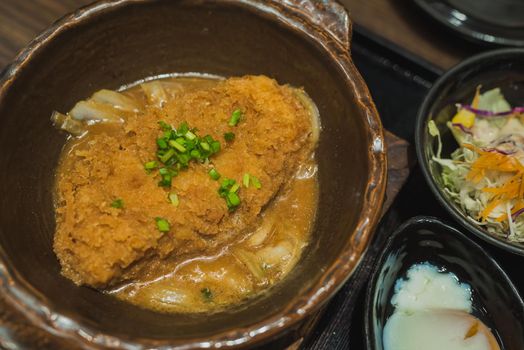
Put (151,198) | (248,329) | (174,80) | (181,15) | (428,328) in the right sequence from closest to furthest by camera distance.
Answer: (248,329), (151,198), (428,328), (181,15), (174,80)

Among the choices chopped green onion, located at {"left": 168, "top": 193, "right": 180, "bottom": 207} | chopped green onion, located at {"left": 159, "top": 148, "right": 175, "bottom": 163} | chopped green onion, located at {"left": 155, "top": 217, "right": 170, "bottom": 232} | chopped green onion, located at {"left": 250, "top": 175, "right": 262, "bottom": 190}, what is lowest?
chopped green onion, located at {"left": 250, "top": 175, "right": 262, "bottom": 190}

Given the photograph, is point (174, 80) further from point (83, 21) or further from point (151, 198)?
point (151, 198)

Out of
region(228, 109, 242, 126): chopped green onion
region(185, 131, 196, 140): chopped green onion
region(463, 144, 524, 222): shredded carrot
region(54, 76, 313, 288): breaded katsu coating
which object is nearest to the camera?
region(54, 76, 313, 288): breaded katsu coating

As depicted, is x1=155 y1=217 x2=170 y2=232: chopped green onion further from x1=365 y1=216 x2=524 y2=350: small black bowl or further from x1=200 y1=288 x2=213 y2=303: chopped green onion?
x1=365 y1=216 x2=524 y2=350: small black bowl

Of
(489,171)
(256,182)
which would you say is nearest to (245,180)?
(256,182)

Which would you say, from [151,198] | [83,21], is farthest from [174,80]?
[151,198]

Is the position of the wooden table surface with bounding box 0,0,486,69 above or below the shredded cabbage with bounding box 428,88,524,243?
above

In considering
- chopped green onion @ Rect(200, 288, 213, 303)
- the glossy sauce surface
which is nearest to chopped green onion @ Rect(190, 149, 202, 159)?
the glossy sauce surface
